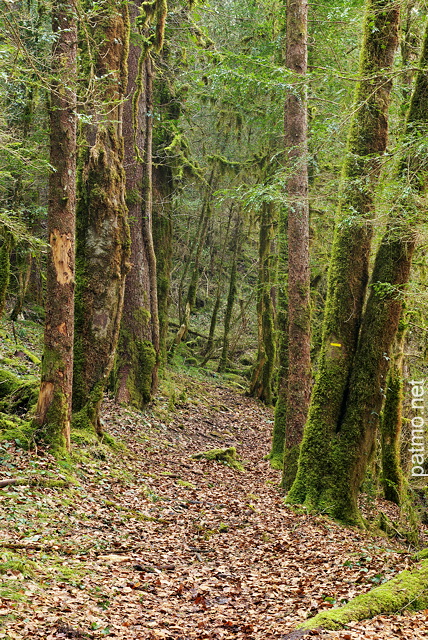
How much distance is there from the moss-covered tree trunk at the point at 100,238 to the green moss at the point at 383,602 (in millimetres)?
6064

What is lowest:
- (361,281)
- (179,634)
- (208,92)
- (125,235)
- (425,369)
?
(179,634)

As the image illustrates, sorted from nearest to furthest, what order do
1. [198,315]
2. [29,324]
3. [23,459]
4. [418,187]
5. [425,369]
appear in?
1. [23,459]
2. [418,187]
3. [425,369]
4. [29,324]
5. [198,315]

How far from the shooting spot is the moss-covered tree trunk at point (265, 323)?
2009 cm

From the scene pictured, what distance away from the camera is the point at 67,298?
8.05 m

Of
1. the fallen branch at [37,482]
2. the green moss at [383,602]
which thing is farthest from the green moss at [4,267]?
the green moss at [383,602]

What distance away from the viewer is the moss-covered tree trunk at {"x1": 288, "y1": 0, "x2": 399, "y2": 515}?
29.0ft

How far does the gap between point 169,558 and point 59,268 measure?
437 cm

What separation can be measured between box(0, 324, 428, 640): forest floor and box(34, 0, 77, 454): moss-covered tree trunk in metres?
0.60

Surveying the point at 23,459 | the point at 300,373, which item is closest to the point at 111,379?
the point at 300,373

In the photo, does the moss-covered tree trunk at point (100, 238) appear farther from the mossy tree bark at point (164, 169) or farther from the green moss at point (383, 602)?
the mossy tree bark at point (164, 169)

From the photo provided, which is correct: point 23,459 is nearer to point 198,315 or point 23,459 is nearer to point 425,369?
point 425,369

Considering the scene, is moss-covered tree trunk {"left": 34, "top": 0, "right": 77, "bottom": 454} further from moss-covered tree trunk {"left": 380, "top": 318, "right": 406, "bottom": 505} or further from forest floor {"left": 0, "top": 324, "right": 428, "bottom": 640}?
moss-covered tree trunk {"left": 380, "top": 318, "right": 406, "bottom": 505}

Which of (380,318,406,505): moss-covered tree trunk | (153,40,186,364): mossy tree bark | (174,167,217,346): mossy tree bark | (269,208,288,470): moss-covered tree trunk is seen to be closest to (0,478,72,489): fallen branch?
(269,208,288,470): moss-covered tree trunk

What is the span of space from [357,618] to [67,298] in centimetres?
574
